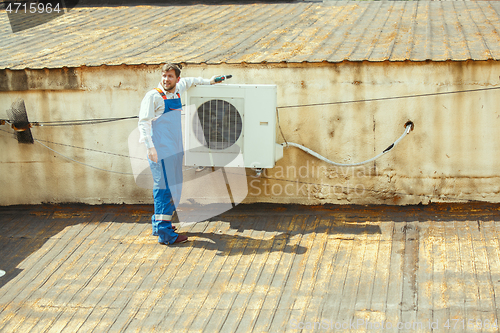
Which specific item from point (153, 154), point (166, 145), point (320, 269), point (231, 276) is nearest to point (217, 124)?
point (166, 145)

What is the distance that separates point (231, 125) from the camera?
5672 mm

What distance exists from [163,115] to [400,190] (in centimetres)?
310

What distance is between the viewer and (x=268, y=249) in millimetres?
5234

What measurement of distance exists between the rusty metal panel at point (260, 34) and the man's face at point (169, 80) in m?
0.92

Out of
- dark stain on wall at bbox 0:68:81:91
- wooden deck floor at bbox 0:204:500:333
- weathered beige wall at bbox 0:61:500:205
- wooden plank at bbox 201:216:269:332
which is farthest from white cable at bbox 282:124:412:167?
dark stain on wall at bbox 0:68:81:91

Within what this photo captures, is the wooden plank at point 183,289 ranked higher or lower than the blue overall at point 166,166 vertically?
lower

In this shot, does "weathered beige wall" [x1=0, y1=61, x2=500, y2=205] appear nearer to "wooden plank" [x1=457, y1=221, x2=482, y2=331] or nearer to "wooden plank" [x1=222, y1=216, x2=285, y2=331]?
"wooden plank" [x1=457, y1=221, x2=482, y2=331]

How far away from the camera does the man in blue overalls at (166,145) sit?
523cm

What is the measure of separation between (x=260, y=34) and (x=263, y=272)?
402 cm

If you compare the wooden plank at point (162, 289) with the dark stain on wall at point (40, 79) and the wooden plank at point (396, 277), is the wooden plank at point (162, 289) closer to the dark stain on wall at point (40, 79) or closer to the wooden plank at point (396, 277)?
the wooden plank at point (396, 277)

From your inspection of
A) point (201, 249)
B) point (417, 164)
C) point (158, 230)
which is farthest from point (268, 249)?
point (417, 164)

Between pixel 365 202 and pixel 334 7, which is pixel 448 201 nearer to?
pixel 365 202

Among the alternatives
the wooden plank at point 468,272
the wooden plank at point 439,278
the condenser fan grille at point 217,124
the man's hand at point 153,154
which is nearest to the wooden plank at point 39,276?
the man's hand at point 153,154

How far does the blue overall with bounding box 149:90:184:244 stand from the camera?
534 cm
